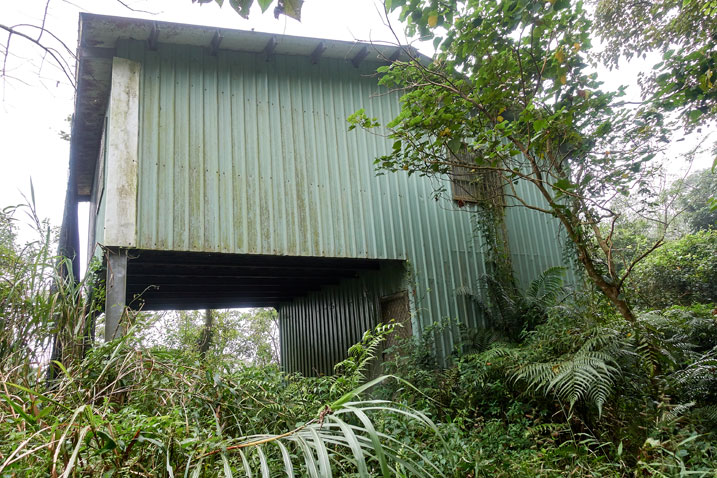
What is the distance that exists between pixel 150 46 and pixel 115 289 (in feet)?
10.8

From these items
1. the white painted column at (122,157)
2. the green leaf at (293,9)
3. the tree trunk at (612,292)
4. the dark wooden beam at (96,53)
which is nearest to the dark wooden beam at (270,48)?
the white painted column at (122,157)

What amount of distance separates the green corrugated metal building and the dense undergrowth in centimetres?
156

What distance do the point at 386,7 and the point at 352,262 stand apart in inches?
148

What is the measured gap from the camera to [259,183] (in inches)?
266

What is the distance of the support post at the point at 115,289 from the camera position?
5504 mm

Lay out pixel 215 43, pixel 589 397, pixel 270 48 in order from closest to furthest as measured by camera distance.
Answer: pixel 589 397 → pixel 215 43 → pixel 270 48

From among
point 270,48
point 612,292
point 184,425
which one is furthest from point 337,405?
point 270,48

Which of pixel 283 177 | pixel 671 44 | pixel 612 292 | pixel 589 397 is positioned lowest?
pixel 589 397

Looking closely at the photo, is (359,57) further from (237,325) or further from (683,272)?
(237,325)

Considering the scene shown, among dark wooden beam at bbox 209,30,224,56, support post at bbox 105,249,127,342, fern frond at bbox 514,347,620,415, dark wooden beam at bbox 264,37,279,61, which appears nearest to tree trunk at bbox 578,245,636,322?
fern frond at bbox 514,347,620,415

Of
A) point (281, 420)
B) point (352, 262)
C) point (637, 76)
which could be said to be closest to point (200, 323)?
point (352, 262)

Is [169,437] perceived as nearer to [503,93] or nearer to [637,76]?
[503,93]

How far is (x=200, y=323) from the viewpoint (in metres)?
21.5

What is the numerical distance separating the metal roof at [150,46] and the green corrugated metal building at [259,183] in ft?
0.07
